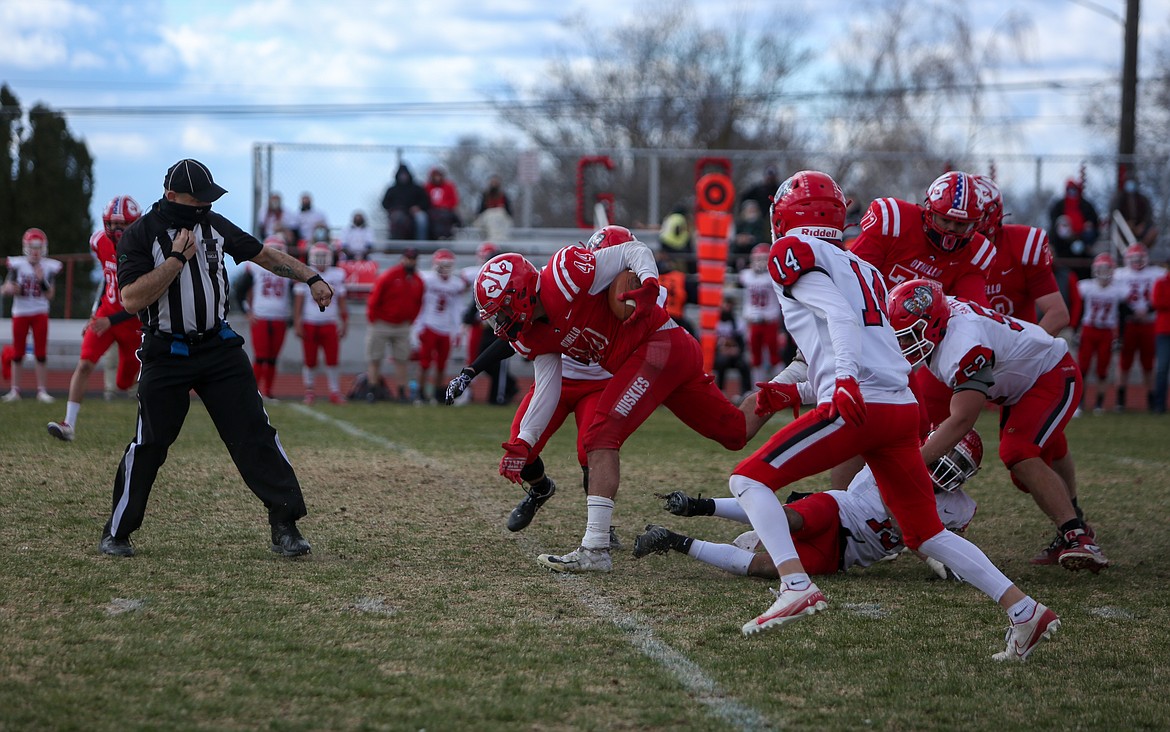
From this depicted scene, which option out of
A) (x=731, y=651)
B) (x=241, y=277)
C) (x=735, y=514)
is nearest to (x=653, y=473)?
(x=735, y=514)

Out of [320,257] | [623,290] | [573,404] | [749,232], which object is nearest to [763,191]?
[749,232]

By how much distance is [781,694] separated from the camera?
3.76m

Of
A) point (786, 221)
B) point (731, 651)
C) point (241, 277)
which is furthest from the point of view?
point (241, 277)

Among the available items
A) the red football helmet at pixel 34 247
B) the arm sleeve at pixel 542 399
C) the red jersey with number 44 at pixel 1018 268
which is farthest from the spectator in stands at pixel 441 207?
the arm sleeve at pixel 542 399

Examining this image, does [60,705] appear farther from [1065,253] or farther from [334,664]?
[1065,253]

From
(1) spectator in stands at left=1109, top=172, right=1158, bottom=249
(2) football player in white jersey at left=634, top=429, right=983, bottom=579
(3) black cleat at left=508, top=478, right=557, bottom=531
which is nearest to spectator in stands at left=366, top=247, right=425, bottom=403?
(3) black cleat at left=508, top=478, right=557, bottom=531

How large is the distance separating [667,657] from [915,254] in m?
3.14

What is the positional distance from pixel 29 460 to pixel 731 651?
5859 mm

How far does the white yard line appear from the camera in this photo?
11.6ft

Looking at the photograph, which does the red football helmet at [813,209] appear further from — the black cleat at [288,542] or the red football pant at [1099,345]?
the red football pant at [1099,345]

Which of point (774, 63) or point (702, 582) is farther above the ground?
point (774, 63)

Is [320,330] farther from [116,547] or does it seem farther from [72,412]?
[116,547]

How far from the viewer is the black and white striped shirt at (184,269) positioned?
5.39 meters

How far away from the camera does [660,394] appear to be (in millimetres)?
5629
